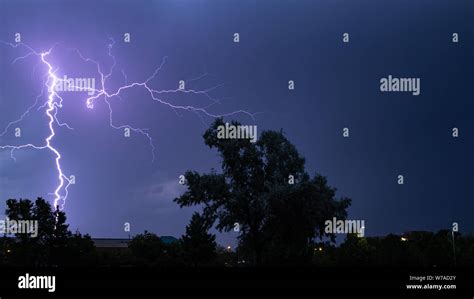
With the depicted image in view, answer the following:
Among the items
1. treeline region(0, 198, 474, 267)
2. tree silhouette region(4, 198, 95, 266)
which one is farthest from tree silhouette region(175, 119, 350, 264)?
tree silhouette region(4, 198, 95, 266)

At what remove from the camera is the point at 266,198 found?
1379 inches

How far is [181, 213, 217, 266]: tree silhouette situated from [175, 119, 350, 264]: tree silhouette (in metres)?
3.10

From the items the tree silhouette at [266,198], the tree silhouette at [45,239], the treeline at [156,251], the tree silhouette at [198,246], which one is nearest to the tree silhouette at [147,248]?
the treeline at [156,251]

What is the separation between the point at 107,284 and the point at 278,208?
22628 mm

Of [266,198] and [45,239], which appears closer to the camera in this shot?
[266,198]

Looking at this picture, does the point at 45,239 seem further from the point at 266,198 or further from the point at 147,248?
the point at 266,198

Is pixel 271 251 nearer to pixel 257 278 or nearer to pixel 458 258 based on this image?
pixel 257 278

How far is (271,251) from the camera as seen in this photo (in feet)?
115

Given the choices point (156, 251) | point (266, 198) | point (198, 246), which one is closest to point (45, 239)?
point (156, 251)

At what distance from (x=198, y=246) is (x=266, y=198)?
27.3ft

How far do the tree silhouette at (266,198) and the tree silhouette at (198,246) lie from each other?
3.10 meters

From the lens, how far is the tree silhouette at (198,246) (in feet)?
132

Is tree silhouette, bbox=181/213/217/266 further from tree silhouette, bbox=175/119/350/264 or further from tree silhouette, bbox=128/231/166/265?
tree silhouette, bbox=128/231/166/265

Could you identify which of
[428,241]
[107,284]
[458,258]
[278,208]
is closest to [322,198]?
[278,208]
